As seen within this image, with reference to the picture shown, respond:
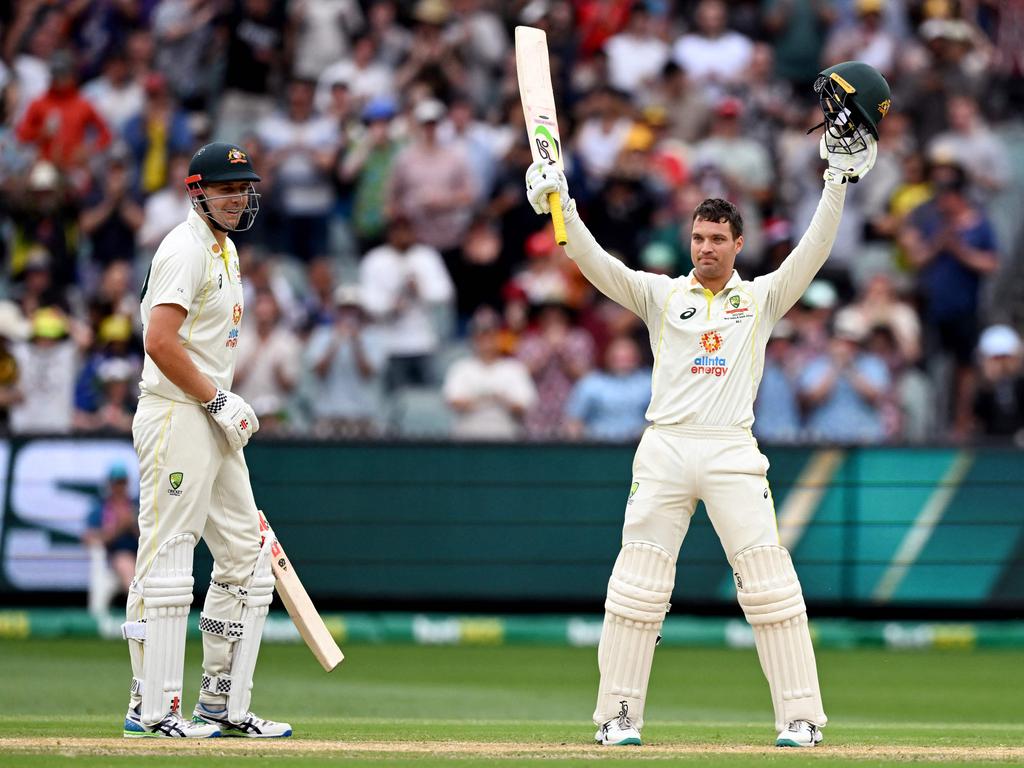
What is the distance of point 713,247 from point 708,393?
22.3 inches

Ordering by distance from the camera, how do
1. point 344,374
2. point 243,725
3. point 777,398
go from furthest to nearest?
1. point 344,374
2. point 777,398
3. point 243,725

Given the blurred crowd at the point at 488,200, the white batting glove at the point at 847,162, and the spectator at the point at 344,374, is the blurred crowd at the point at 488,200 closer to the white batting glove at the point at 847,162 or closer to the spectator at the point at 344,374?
the spectator at the point at 344,374

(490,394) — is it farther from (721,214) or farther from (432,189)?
(721,214)

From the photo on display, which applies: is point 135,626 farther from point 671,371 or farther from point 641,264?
point 641,264

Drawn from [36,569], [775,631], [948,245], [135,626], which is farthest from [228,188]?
[948,245]

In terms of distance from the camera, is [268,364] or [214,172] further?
[268,364]

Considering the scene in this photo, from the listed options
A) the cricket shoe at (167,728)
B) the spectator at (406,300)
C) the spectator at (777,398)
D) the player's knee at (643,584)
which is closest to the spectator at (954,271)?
the spectator at (777,398)

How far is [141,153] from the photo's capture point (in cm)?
1537

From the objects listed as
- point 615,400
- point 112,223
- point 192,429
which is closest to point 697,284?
point 192,429

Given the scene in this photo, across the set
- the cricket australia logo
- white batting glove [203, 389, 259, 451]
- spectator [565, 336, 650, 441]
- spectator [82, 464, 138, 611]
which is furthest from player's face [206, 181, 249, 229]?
spectator [565, 336, 650, 441]

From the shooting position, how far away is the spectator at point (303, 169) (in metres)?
14.9

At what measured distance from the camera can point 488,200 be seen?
584 inches

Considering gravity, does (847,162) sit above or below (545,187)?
above

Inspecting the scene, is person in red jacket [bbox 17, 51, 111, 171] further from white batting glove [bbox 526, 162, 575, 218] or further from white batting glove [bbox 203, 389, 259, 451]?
white batting glove [bbox 526, 162, 575, 218]
